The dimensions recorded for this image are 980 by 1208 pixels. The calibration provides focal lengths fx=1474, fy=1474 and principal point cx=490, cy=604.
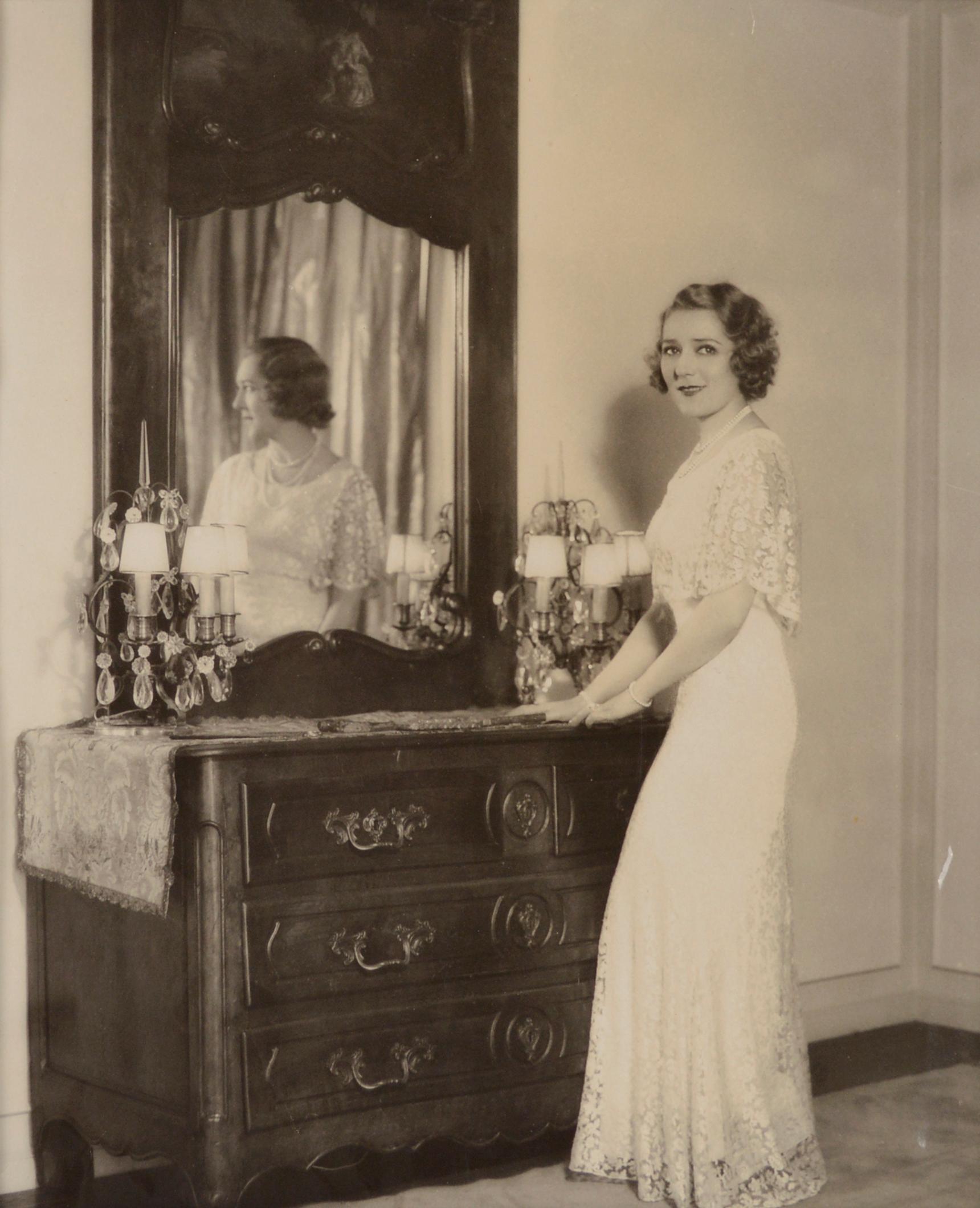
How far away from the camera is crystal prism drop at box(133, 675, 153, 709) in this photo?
3625 millimetres

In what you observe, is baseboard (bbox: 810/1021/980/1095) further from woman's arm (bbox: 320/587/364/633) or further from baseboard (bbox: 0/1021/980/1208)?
woman's arm (bbox: 320/587/364/633)

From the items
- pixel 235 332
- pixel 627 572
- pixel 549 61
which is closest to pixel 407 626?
pixel 627 572

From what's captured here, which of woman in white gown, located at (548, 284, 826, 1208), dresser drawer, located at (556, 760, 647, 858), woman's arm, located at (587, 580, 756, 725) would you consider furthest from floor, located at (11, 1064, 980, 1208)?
woman's arm, located at (587, 580, 756, 725)

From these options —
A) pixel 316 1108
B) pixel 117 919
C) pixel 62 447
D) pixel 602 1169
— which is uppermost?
pixel 62 447

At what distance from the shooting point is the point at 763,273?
514cm

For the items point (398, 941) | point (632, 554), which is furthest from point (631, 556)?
point (398, 941)

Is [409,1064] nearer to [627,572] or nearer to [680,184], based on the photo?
[627,572]

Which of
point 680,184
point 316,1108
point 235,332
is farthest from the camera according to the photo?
point 680,184

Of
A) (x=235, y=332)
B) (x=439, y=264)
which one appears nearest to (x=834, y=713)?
(x=439, y=264)

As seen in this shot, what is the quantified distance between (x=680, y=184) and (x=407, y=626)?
1.85 meters

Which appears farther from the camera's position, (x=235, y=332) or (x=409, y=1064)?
(x=235, y=332)

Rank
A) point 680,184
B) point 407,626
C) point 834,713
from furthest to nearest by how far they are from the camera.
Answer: point 834,713
point 680,184
point 407,626

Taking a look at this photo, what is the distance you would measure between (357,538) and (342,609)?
0.67 ft

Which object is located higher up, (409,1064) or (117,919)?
(117,919)
